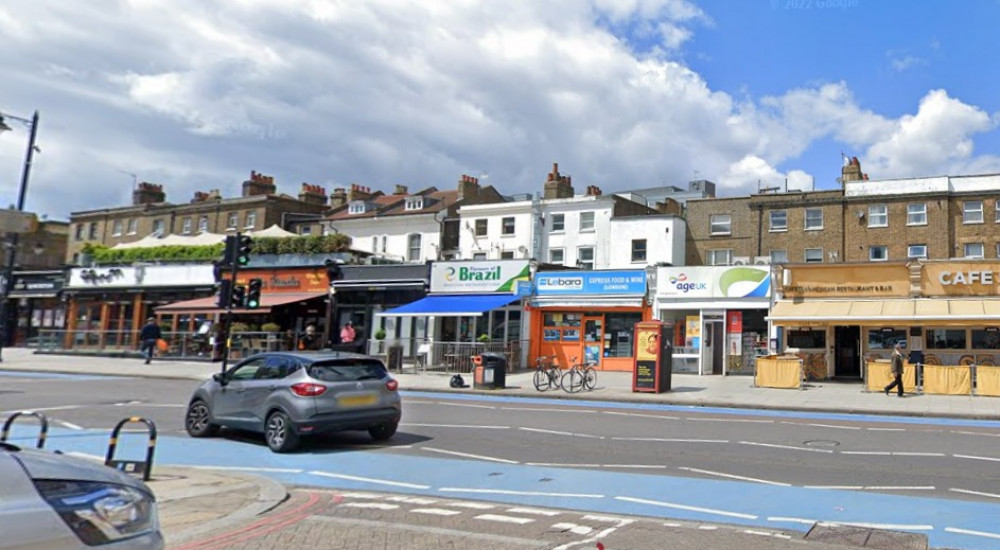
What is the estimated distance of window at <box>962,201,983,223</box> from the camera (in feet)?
130

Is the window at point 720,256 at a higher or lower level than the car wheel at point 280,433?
higher

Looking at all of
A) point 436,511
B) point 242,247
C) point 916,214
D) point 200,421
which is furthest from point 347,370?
point 916,214

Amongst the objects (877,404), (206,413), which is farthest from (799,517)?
(877,404)

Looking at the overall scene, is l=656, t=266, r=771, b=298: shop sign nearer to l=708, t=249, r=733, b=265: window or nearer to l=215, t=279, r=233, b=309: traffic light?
l=708, t=249, r=733, b=265: window

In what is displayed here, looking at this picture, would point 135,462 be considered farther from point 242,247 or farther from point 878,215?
point 878,215

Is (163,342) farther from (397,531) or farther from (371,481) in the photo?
(397,531)

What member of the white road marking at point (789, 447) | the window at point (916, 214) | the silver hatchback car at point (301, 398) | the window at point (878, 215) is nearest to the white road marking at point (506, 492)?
the silver hatchback car at point (301, 398)

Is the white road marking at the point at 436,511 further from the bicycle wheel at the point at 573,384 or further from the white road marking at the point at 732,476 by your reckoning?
the bicycle wheel at the point at 573,384

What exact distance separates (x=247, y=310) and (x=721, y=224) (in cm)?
2698

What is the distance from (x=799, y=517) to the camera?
7.79 metres

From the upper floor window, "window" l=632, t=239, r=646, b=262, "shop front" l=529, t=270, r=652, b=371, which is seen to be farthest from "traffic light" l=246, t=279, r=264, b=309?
the upper floor window

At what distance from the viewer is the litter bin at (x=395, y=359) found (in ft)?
96.7

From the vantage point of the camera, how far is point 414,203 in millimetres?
49406

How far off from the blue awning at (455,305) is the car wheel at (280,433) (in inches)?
695
